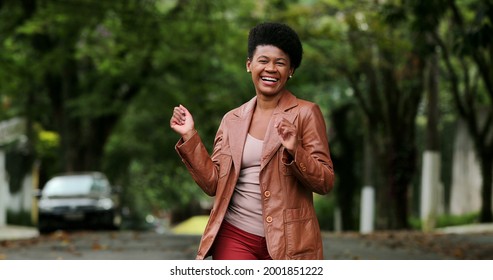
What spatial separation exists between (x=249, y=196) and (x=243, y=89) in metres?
25.6

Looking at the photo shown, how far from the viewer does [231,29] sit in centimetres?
2502

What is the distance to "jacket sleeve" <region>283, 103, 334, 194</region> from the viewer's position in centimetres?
440

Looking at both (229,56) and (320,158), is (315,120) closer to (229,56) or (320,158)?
(320,158)

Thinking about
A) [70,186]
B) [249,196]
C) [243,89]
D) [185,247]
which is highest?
[243,89]

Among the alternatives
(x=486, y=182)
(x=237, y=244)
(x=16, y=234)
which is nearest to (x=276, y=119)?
(x=237, y=244)

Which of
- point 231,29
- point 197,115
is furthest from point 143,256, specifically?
point 197,115

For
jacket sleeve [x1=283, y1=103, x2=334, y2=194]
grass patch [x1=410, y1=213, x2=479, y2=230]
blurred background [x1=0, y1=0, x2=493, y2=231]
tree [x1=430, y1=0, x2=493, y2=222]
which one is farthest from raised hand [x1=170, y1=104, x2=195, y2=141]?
grass patch [x1=410, y1=213, x2=479, y2=230]

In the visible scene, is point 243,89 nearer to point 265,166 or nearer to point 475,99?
point 475,99

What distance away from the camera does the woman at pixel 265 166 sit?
14.8ft

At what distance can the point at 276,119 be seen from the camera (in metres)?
4.61

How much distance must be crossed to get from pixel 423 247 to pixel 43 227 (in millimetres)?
11415

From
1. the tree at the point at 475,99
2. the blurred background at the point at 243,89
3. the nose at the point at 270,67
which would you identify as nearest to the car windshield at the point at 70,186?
the blurred background at the point at 243,89

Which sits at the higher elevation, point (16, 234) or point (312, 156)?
point (312, 156)
